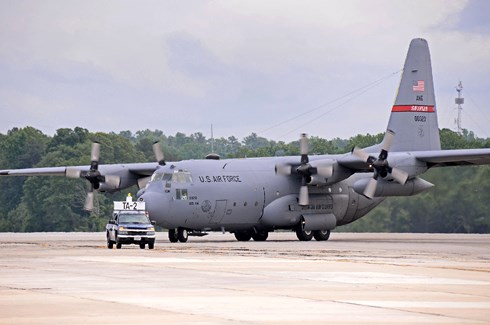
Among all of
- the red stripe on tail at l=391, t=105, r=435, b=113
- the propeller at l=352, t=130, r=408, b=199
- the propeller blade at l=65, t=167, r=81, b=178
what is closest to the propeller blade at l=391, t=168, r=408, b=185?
the propeller at l=352, t=130, r=408, b=199

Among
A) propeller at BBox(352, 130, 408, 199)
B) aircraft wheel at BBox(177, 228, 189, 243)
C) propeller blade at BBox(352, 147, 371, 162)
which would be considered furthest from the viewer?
propeller blade at BBox(352, 147, 371, 162)

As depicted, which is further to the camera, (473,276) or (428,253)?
(428,253)

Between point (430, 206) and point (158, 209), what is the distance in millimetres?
28444

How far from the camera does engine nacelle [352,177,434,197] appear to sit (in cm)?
5025

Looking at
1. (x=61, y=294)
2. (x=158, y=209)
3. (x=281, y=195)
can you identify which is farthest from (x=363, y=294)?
(x=281, y=195)

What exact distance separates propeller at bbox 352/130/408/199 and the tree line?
1791 centimetres

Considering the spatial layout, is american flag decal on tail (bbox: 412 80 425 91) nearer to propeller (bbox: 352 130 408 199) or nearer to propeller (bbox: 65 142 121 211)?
propeller (bbox: 352 130 408 199)

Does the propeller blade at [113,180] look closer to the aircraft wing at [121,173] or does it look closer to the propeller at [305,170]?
the aircraft wing at [121,173]

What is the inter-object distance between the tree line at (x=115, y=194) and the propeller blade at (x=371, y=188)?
17.7 metres

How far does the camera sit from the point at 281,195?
51000 millimetres

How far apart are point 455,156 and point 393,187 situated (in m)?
3.33

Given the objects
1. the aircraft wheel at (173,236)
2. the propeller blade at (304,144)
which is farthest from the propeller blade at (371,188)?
the aircraft wheel at (173,236)

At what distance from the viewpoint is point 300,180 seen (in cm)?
5191

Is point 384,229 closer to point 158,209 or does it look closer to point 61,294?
point 158,209
